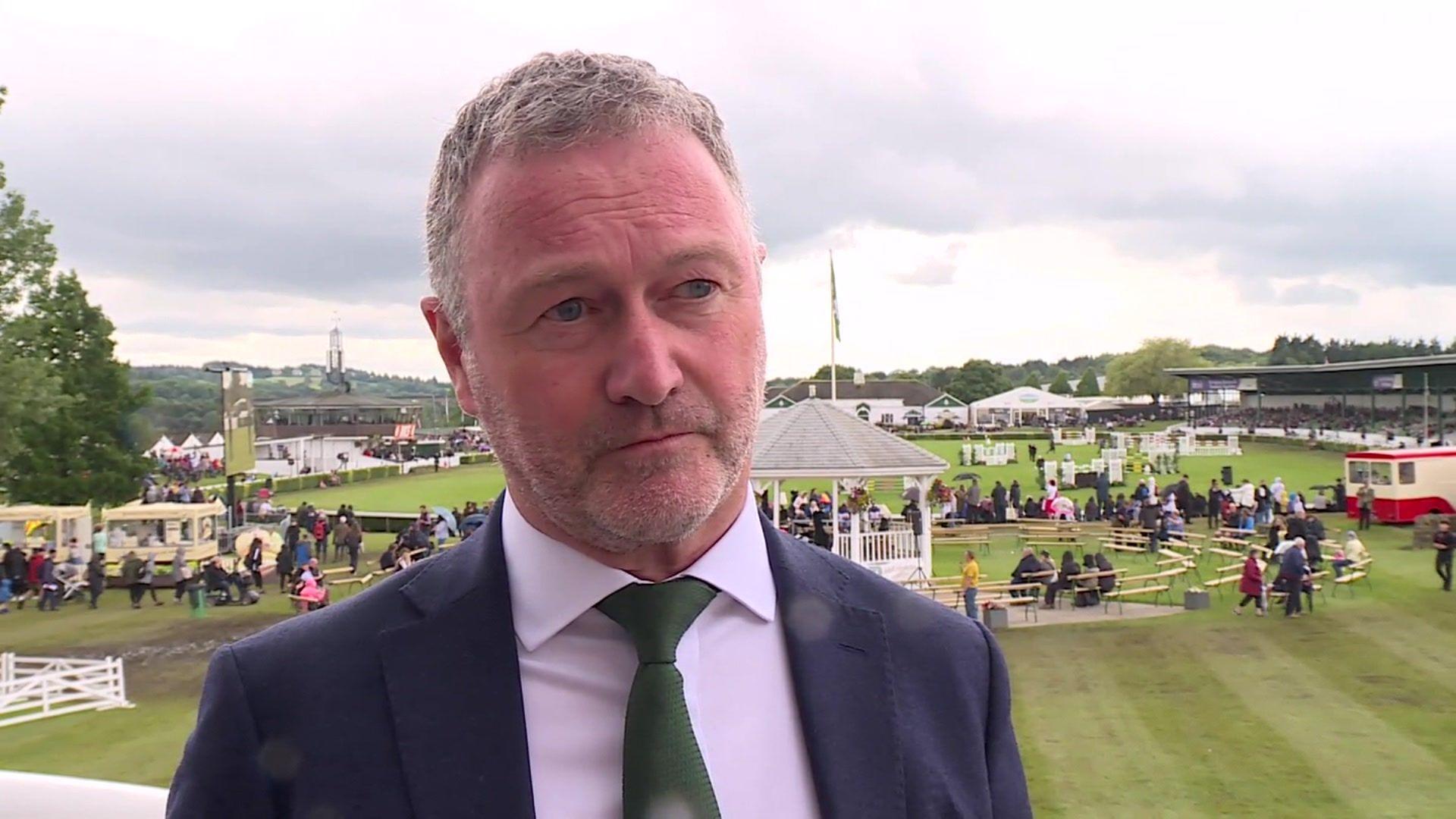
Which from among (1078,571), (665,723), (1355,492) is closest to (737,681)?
(665,723)

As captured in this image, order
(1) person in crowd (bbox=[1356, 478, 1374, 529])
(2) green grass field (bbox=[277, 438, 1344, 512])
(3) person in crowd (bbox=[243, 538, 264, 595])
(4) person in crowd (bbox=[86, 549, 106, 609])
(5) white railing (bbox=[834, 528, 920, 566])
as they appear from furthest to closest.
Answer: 1. (2) green grass field (bbox=[277, 438, 1344, 512])
2. (1) person in crowd (bbox=[1356, 478, 1374, 529])
3. (3) person in crowd (bbox=[243, 538, 264, 595])
4. (4) person in crowd (bbox=[86, 549, 106, 609])
5. (5) white railing (bbox=[834, 528, 920, 566])

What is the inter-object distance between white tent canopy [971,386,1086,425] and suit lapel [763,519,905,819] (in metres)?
79.9

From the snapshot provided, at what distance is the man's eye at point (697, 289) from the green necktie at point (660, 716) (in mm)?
501

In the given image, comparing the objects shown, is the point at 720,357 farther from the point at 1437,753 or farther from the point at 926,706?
the point at 1437,753

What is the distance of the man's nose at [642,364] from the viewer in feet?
5.41

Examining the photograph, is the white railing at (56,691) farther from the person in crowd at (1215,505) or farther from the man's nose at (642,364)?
the person in crowd at (1215,505)

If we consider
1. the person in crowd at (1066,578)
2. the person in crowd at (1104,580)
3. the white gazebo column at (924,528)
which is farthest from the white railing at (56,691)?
the person in crowd at (1104,580)

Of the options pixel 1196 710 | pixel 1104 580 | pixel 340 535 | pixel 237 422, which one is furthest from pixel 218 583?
pixel 1196 710

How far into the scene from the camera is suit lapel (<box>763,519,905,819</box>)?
1.85 m

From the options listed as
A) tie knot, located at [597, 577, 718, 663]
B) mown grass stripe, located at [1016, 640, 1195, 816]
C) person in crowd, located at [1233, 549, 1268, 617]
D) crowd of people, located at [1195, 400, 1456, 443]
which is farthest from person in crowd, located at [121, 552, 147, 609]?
crowd of people, located at [1195, 400, 1456, 443]

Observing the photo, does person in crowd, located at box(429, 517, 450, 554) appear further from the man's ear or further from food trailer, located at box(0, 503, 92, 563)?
the man's ear

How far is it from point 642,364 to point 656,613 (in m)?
0.46

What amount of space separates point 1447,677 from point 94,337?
35.6 m

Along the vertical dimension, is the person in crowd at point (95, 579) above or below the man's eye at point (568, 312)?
below
